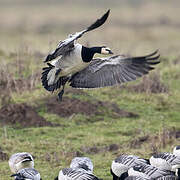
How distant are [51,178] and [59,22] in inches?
1749

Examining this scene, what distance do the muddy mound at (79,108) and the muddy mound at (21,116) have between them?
603 millimetres

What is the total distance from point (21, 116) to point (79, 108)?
1483 millimetres

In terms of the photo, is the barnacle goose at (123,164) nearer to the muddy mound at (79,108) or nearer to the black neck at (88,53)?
the black neck at (88,53)

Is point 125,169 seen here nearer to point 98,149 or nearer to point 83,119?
point 98,149

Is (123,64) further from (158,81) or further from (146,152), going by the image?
(158,81)

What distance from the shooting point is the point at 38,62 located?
18312 millimetres

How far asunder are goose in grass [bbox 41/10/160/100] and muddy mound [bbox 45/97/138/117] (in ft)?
11.9

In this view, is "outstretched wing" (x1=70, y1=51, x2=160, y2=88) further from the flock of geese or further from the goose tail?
the flock of geese

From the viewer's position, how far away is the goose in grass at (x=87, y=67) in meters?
8.97

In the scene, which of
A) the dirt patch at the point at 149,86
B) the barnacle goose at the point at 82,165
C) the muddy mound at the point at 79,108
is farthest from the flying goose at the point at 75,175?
the dirt patch at the point at 149,86

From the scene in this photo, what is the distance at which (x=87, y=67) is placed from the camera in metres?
10.1

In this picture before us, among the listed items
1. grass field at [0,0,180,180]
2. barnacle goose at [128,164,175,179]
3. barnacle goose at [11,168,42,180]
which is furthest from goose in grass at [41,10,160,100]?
barnacle goose at [11,168,42,180]

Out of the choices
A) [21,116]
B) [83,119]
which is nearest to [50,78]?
[21,116]

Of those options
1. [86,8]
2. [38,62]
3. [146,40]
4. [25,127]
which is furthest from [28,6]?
[25,127]
